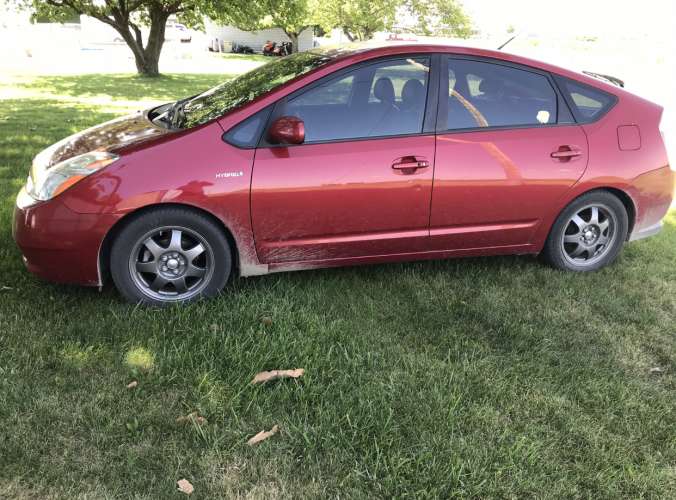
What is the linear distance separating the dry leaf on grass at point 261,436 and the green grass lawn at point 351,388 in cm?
3

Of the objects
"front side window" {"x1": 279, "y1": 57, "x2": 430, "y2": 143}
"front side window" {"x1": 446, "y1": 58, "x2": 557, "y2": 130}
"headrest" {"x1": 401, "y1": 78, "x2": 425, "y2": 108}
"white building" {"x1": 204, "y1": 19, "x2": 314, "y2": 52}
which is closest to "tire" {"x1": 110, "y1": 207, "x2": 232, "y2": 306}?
"front side window" {"x1": 279, "y1": 57, "x2": 430, "y2": 143}

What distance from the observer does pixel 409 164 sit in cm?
377

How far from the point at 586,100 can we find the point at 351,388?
276 centimetres

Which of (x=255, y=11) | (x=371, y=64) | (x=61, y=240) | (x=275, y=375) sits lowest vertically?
(x=275, y=375)

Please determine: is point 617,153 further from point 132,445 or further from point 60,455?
point 60,455

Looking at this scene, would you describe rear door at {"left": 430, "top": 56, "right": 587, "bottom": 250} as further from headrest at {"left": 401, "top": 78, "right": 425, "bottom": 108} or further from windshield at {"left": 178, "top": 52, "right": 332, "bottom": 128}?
windshield at {"left": 178, "top": 52, "right": 332, "bottom": 128}

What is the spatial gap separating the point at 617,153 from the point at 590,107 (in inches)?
15.1

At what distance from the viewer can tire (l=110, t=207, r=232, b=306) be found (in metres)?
3.46

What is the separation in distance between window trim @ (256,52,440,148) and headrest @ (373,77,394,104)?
0.46 ft

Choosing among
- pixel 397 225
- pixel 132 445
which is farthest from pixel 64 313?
pixel 397 225

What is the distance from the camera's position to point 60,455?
8.09ft

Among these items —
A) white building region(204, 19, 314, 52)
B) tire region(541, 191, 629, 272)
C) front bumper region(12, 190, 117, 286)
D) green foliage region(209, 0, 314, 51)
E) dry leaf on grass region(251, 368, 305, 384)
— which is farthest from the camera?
white building region(204, 19, 314, 52)

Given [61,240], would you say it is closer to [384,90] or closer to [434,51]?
[384,90]

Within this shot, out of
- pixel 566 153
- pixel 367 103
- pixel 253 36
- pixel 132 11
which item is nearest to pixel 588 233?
pixel 566 153
